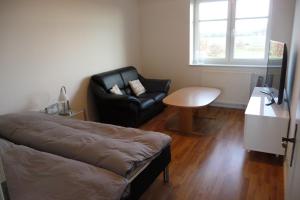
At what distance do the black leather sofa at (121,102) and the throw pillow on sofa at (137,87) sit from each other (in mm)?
79

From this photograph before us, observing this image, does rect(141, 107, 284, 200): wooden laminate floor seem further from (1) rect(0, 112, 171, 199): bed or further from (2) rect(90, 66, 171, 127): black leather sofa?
(2) rect(90, 66, 171, 127): black leather sofa

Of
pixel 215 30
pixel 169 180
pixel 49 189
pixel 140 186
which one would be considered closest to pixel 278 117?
pixel 169 180

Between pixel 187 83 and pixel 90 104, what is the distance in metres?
2.21

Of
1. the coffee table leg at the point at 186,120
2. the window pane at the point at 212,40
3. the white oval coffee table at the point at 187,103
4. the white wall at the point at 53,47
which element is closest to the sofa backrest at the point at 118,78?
the white wall at the point at 53,47

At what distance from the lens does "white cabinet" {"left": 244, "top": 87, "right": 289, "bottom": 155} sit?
2.71 meters

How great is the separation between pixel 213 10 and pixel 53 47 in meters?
3.26

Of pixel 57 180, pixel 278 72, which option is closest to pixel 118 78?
pixel 278 72

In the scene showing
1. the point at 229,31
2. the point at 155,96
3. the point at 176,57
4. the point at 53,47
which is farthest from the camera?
the point at 176,57

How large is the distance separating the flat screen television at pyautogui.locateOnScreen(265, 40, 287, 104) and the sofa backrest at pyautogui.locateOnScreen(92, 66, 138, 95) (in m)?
2.48

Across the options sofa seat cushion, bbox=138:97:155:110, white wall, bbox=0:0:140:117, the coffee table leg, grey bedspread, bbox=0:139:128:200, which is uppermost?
white wall, bbox=0:0:140:117

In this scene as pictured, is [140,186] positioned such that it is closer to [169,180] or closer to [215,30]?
[169,180]

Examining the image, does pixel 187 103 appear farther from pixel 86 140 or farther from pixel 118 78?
pixel 86 140

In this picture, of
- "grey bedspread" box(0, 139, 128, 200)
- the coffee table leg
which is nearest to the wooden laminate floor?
the coffee table leg

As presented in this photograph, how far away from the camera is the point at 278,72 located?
2.91m
